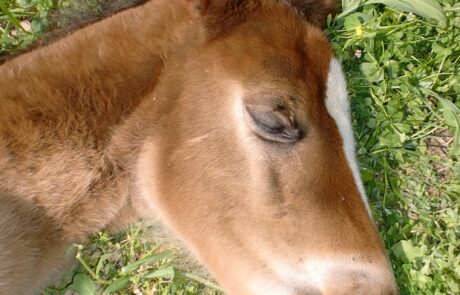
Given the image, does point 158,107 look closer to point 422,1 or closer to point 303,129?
point 303,129

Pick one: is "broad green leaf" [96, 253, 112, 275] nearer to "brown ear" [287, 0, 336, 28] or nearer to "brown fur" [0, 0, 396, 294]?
"brown fur" [0, 0, 396, 294]

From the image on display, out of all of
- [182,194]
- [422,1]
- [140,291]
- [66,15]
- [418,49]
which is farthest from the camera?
[418,49]

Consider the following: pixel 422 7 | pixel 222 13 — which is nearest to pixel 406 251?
pixel 422 7

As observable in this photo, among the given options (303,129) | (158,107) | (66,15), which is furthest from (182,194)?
(66,15)

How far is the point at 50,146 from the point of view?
257 cm

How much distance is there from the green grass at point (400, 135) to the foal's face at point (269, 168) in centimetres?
73

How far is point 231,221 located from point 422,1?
1.93 metres

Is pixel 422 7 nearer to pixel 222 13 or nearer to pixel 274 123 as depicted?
pixel 222 13

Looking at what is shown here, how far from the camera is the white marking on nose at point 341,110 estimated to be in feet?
8.23

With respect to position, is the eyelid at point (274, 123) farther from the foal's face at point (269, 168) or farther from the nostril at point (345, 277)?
the nostril at point (345, 277)

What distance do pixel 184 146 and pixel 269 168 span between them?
40 cm

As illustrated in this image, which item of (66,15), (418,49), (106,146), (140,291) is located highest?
(66,15)

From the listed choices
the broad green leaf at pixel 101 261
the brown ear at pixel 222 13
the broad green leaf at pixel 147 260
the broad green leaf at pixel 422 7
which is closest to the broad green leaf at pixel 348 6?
the broad green leaf at pixel 422 7

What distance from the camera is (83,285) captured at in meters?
2.96
